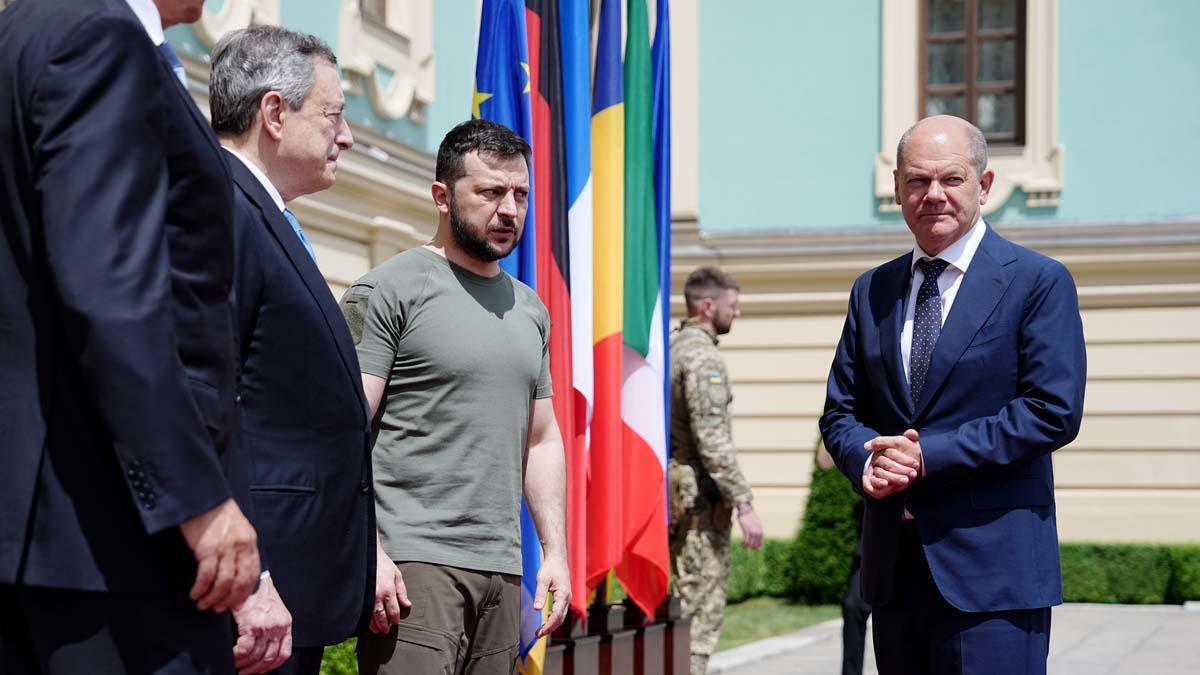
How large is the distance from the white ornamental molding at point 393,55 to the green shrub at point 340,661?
590cm

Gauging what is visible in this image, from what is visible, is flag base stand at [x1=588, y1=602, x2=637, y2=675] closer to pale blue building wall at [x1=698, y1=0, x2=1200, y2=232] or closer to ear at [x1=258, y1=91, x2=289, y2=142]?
ear at [x1=258, y1=91, x2=289, y2=142]

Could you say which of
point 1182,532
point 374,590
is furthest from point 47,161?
point 1182,532

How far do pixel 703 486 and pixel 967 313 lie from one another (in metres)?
3.80

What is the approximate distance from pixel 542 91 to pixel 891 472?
7.42ft

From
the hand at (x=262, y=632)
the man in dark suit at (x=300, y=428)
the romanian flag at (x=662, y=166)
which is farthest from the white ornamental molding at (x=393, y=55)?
the hand at (x=262, y=632)

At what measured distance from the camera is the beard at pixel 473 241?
3936 millimetres

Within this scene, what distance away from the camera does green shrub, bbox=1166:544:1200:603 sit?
15.1m

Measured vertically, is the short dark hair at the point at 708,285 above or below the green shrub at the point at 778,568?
above

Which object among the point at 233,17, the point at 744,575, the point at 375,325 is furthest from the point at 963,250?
the point at 744,575

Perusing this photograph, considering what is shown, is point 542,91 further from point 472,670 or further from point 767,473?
point 767,473

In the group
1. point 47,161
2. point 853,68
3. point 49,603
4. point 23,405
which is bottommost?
point 49,603

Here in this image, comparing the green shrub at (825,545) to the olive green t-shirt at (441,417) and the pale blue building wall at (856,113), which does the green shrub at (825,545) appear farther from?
the olive green t-shirt at (441,417)

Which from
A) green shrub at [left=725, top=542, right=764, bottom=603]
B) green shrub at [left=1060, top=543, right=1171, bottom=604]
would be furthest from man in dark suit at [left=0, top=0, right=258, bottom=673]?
green shrub at [left=1060, top=543, right=1171, bottom=604]

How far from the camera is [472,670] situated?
12.6 ft
